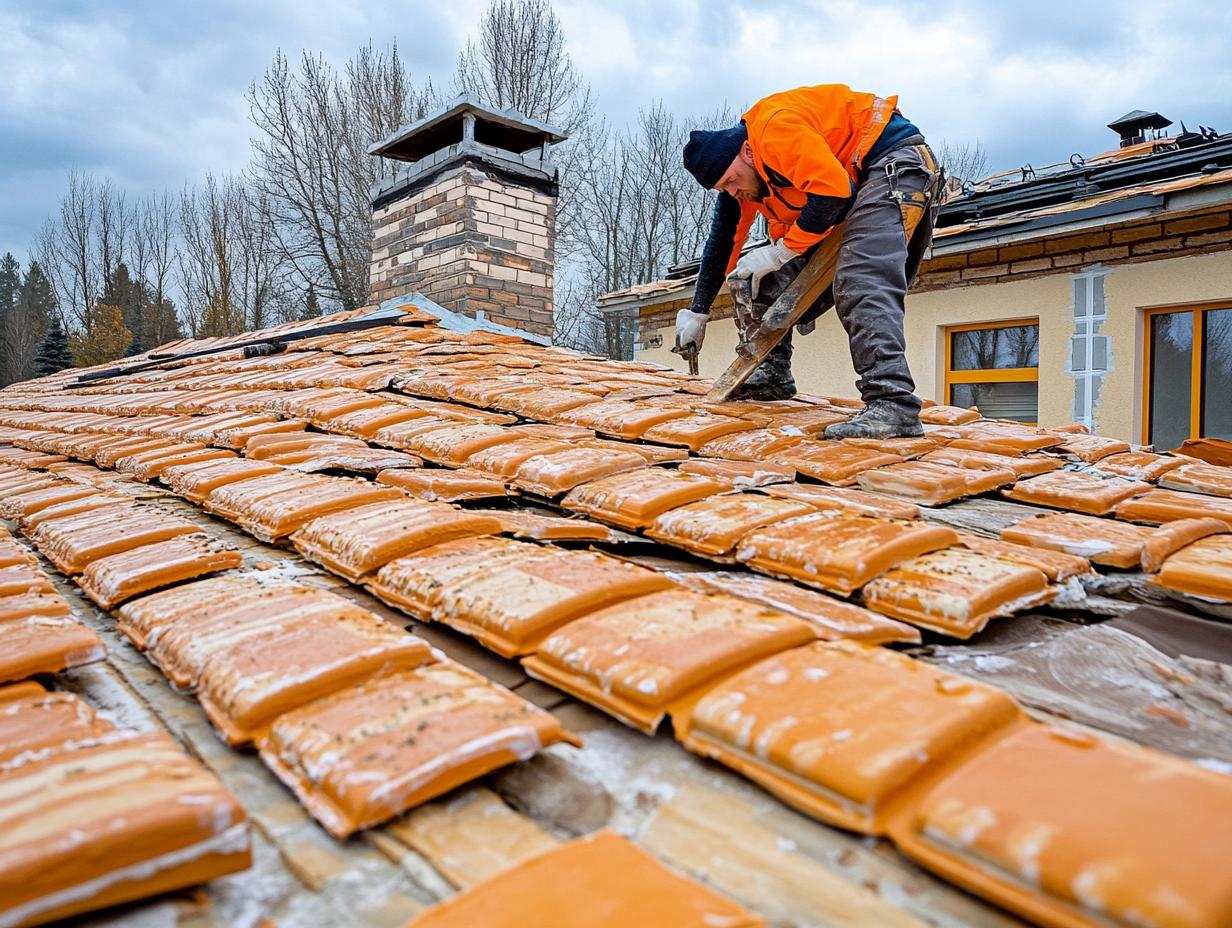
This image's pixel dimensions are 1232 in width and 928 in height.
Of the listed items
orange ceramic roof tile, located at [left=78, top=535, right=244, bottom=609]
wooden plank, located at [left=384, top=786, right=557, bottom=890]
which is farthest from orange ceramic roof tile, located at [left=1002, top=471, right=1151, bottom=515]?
orange ceramic roof tile, located at [left=78, top=535, right=244, bottom=609]

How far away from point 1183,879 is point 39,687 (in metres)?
1.19

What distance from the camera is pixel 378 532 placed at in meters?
1.45

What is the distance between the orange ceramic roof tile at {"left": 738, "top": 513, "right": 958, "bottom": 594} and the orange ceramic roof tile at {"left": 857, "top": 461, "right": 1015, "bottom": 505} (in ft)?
1.50

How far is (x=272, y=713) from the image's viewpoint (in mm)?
862

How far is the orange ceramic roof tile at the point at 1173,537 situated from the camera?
1.41 metres

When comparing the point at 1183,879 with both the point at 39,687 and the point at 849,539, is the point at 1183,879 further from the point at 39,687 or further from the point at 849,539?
the point at 39,687

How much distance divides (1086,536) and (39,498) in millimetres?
2733

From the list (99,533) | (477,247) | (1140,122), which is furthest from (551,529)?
(1140,122)

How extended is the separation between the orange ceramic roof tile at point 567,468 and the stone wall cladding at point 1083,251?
5.78 meters

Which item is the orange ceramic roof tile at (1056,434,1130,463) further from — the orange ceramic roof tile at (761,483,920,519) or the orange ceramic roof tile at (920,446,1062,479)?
the orange ceramic roof tile at (761,483,920,519)

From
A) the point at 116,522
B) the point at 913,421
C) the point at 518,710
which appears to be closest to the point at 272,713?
the point at 518,710

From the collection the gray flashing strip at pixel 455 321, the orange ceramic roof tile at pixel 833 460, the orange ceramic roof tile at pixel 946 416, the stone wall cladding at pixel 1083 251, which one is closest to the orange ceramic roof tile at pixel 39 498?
the orange ceramic roof tile at pixel 833 460

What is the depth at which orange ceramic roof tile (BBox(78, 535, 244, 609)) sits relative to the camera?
4.34 feet

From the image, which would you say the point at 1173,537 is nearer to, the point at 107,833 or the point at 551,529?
the point at 551,529
